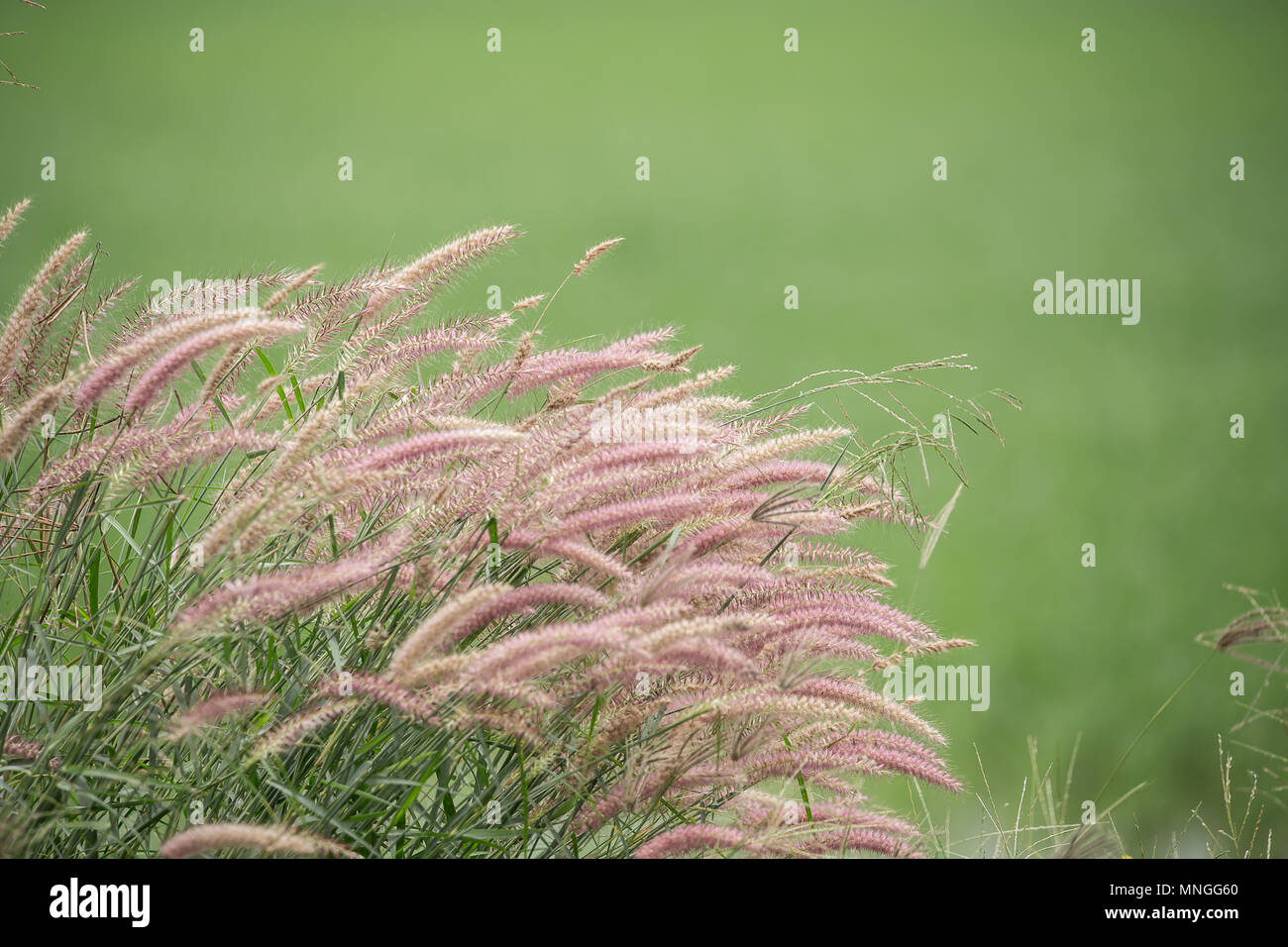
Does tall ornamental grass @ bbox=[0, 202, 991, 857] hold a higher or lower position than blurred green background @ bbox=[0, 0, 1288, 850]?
lower

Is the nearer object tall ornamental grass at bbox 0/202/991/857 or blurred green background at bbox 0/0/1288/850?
tall ornamental grass at bbox 0/202/991/857

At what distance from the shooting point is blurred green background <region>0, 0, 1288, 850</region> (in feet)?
12.2

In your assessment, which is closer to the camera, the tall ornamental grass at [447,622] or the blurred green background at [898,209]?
the tall ornamental grass at [447,622]

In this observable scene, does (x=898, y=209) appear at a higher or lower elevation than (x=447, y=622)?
higher

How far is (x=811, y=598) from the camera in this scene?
1045 mm

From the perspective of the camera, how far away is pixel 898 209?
540 cm

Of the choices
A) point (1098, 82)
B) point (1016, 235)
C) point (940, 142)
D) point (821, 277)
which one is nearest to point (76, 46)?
point (821, 277)

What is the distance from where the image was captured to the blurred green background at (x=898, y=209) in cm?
371

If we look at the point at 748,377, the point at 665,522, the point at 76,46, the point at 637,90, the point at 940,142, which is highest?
the point at 76,46

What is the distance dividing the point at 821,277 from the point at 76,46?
4.77m

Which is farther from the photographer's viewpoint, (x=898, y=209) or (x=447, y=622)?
(x=898, y=209)

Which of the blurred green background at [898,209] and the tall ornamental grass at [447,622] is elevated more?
the blurred green background at [898,209]
